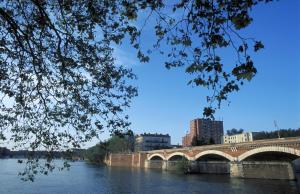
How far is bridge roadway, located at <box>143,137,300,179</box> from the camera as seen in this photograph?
44.6 m

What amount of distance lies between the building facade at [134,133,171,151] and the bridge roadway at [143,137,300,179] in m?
66.6

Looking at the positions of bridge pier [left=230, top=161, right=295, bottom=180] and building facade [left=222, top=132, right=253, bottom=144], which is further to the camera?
building facade [left=222, top=132, right=253, bottom=144]

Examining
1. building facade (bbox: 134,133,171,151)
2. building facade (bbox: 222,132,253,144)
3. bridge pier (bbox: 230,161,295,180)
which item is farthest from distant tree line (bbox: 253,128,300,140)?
bridge pier (bbox: 230,161,295,180)

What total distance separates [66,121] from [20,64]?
6.55 feet

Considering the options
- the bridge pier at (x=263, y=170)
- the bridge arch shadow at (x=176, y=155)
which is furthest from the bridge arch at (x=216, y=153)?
the bridge arch shadow at (x=176, y=155)

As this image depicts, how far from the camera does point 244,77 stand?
490 cm

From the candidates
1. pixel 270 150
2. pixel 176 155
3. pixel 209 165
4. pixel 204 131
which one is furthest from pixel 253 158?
pixel 204 131

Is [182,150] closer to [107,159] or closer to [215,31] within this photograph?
[107,159]

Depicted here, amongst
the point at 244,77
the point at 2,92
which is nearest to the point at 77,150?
the point at 2,92

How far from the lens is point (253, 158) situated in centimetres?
5472

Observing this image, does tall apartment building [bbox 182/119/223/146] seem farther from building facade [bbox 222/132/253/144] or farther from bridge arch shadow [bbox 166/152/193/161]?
bridge arch shadow [bbox 166/152/193/161]

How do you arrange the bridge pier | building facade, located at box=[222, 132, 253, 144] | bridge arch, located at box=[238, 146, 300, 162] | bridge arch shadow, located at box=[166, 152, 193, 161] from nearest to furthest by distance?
1. bridge arch, located at box=[238, 146, 300, 162]
2. the bridge pier
3. bridge arch shadow, located at box=[166, 152, 193, 161]
4. building facade, located at box=[222, 132, 253, 144]

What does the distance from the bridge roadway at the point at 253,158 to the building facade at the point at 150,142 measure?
66.6 m

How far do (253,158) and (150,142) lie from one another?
285 feet
